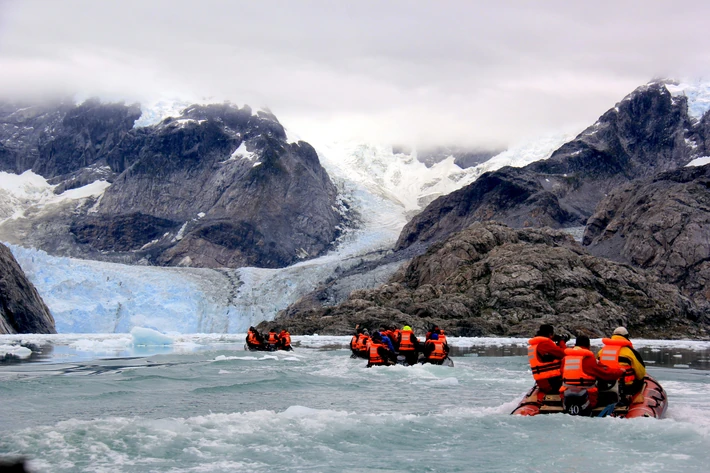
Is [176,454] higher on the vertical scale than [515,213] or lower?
lower

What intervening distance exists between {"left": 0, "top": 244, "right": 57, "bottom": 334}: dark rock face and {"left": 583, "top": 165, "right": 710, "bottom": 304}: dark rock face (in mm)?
70636

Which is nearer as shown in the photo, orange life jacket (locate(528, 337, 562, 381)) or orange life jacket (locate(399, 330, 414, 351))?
orange life jacket (locate(528, 337, 562, 381))

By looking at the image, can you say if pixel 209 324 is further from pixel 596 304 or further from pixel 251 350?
pixel 251 350

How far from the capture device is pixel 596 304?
2840 inches

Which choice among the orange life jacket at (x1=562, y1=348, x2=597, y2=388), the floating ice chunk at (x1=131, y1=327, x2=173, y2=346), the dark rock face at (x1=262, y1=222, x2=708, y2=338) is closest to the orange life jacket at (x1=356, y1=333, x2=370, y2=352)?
the orange life jacket at (x1=562, y1=348, x2=597, y2=388)

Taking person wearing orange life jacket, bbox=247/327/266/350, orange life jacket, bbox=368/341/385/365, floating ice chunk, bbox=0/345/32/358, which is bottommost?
floating ice chunk, bbox=0/345/32/358

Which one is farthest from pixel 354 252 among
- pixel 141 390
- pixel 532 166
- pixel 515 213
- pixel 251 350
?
pixel 141 390

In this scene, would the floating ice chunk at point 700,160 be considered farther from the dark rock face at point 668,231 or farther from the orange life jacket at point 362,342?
the orange life jacket at point 362,342

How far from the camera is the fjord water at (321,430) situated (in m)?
12.2

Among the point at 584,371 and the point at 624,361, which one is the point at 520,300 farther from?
the point at 584,371

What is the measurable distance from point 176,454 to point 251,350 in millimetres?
31285

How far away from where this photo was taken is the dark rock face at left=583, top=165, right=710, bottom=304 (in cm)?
9500

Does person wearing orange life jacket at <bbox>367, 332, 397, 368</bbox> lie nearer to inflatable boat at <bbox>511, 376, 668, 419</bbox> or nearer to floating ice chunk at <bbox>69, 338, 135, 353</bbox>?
inflatable boat at <bbox>511, 376, 668, 419</bbox>

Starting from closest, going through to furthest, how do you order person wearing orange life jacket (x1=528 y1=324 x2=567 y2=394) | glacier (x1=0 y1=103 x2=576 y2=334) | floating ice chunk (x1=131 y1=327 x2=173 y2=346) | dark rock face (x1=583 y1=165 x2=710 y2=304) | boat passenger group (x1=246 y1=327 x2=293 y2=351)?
person wearing orange life jacket (x1=528 y1=324 x2=567 y2=394) < boat passenger group (x1=246 y1=327 x2=293 y2=351) < floating ice chunk (x1=131 y1=327 x2=173 y2=346) < glacier (x1=0 y1=103 x2=576 y2=334) < dark rock face (x1=583 y1=165 x2=710 y2=304)
